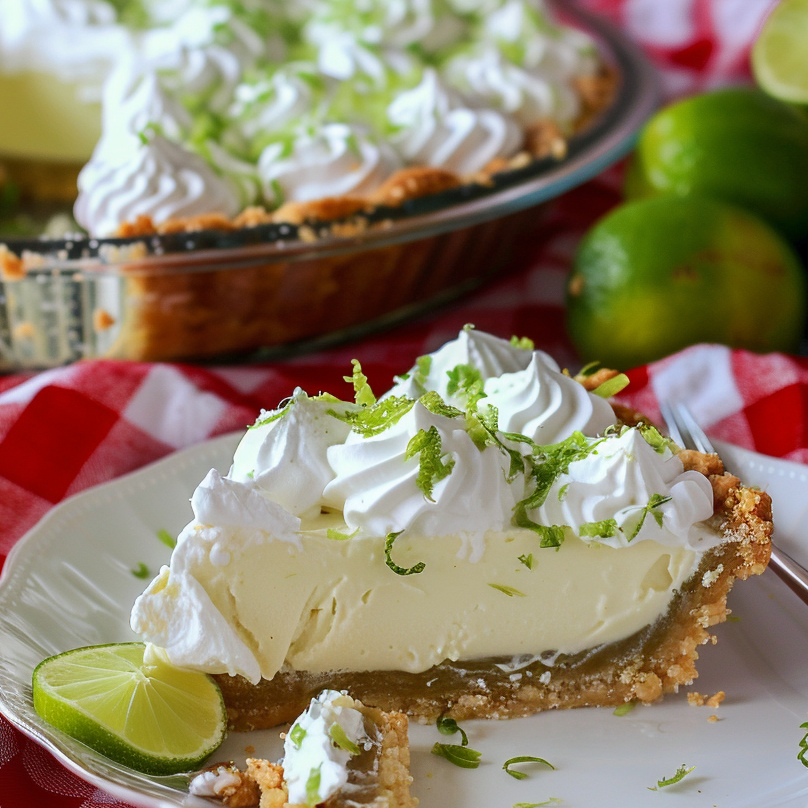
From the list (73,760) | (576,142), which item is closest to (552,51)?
(576,142)

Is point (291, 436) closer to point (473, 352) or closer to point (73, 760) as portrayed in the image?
point (473, 352)

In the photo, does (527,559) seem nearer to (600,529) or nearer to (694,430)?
(600,529)

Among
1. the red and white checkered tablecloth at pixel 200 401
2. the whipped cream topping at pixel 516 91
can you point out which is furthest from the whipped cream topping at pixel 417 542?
the whipped cream topping at pixel 516 91

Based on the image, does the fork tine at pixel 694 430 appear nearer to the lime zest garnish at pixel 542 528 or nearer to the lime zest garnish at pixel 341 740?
the lime zest garnish at pixel 542 528

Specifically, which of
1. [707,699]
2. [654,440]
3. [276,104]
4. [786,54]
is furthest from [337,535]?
[786,54]

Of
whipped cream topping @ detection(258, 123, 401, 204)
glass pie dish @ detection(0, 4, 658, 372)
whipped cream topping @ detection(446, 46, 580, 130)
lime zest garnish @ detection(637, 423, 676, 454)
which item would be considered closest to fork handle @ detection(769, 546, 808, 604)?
lime zest garnish @ detection(637, 423, 676, 454)
